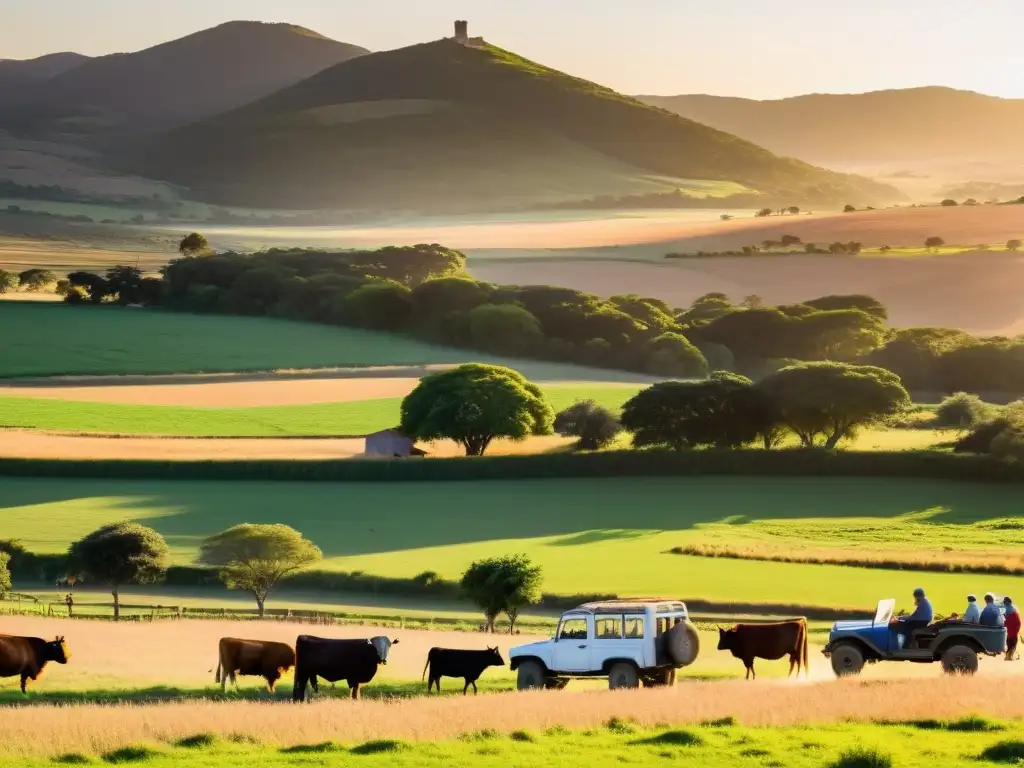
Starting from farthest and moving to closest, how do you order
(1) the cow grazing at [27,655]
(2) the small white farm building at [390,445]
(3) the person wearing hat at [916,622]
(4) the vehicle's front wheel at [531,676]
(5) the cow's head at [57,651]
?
1. (2) the small white farm building at [390,445]
2. (5) the cow's head at [57,651]
3. (1) the cow grazing at [27,655]
4. (4) the vehicle's front wheel at [531,676]
5. (3) the person wearing hat at [916,622]

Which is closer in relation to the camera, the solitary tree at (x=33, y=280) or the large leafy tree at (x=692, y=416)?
the large leafy tree at (x=692, y=416)

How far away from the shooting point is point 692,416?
3312 inches

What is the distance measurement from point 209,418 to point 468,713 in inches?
2883

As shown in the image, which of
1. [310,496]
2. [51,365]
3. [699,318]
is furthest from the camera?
[699,318]

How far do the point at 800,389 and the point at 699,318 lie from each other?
233 ft

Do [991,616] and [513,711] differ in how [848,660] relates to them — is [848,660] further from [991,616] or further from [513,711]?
[513,711]

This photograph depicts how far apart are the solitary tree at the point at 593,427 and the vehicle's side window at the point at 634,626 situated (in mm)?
53707

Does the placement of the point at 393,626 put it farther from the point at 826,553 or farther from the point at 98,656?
the point at 826,553

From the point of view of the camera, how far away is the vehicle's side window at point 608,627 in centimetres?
3144

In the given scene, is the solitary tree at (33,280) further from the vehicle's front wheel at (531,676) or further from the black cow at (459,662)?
the vehicle's front wheel at (531,676)

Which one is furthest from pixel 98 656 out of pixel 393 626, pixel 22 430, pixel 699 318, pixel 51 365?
pixel 699 318

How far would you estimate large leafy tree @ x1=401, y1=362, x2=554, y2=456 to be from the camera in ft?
283

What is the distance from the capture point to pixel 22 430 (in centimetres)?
8906

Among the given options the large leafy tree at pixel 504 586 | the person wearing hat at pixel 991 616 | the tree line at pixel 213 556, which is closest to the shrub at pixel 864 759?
the person wearing hat at pixel 991 616
